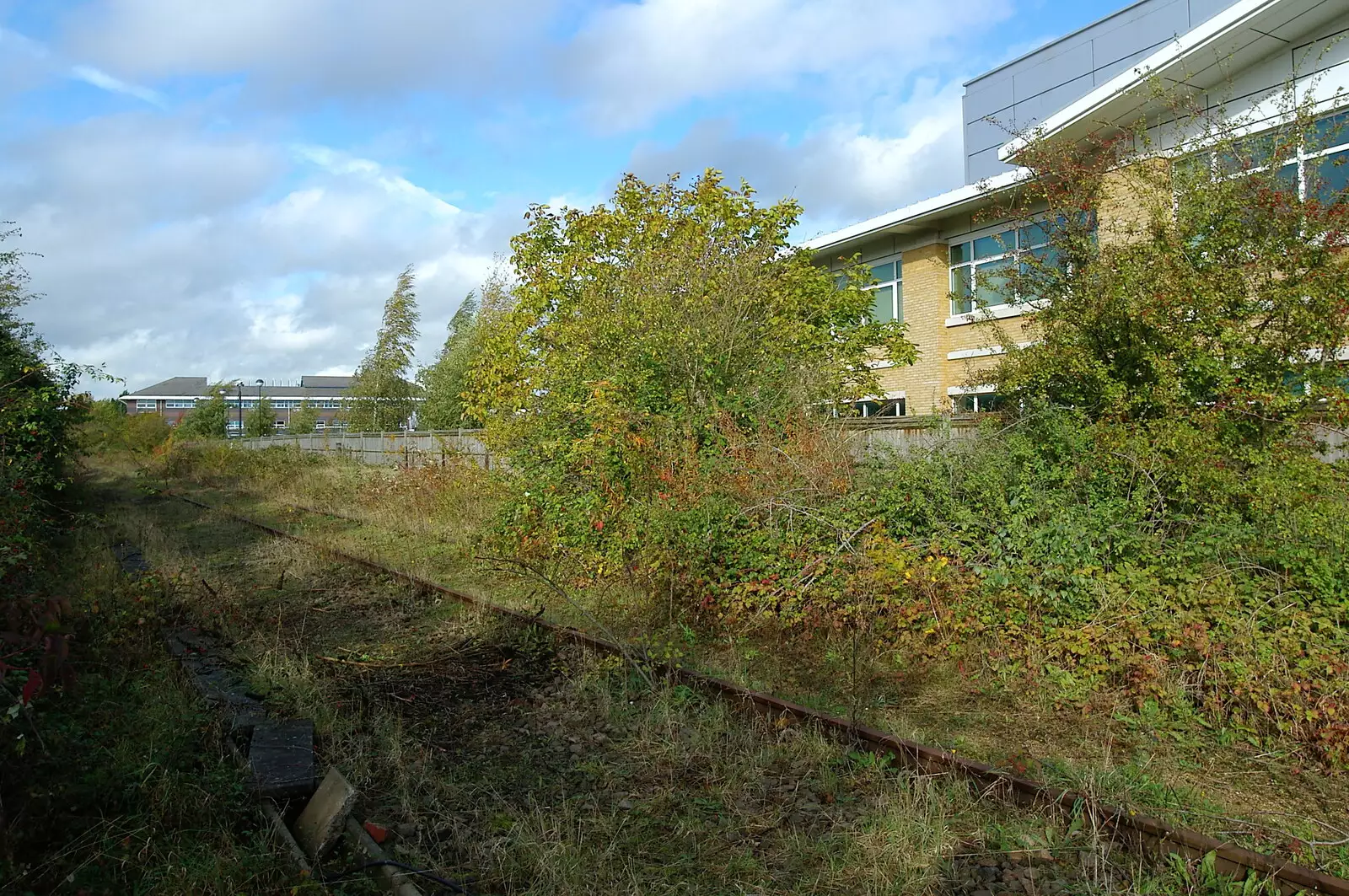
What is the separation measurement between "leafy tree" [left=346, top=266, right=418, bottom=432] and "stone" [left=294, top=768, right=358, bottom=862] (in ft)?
140

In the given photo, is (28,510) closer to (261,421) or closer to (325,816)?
(325,816)

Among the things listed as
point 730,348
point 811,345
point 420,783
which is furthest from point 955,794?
point 811,345

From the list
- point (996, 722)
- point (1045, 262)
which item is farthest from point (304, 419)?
point (996, 722)

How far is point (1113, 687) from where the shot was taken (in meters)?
5.85

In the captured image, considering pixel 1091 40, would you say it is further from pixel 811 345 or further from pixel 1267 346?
pixel 1267 346

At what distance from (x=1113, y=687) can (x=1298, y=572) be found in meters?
1.43

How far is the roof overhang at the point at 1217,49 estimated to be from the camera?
42.6 ft

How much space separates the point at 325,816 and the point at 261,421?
55714 mm

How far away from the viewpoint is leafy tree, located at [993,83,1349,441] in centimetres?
699

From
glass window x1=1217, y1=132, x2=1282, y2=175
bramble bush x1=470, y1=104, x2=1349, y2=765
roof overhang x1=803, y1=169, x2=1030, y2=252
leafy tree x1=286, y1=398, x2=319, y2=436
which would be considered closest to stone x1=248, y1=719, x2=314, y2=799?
bramble bush x1=470, y1=104, x2=1349, y2=765

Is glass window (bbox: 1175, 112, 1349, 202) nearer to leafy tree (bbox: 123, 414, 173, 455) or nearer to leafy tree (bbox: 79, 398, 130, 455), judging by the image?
leafy tree (bbox: 79, 398, 130, 455)

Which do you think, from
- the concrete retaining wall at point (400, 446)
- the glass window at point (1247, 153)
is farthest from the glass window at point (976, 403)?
the concrete retaining wall at point (400, 446)

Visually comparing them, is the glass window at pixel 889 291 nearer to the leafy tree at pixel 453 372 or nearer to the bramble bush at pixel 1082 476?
the bramble bush at pixel 1082 476

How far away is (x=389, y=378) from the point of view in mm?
45406
